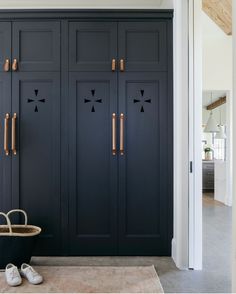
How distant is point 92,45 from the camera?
3041 mm

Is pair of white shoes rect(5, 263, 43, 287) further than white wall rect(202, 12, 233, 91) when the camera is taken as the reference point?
No

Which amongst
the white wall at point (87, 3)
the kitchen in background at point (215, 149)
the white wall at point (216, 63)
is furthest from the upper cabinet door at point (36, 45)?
the kitchen in background at point (215, 149)

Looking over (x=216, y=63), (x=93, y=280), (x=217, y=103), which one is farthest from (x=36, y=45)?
(x=217, y=103)

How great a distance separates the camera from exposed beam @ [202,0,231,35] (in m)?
4.79

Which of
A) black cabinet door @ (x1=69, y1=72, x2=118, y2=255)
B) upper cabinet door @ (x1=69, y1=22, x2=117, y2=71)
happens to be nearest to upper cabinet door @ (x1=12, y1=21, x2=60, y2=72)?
upper cabinet door @ (x1=69, y1=22, x2=117, y2=71)

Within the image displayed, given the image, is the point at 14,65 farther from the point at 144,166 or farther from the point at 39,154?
the point at 144,166

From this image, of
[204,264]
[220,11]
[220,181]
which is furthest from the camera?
[220,181]

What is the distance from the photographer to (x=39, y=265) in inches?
110

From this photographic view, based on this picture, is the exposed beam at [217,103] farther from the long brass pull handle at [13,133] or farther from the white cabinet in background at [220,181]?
the long brass pull handle at [13,133]

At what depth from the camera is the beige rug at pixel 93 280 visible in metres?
2.29

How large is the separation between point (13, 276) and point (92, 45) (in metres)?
2.12

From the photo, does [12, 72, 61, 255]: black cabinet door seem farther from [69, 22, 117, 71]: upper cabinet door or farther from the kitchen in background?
the kitchen in background

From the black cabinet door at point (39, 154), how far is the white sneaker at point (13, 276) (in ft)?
1.81

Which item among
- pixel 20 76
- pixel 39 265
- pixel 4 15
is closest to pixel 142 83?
pixel 20 76
